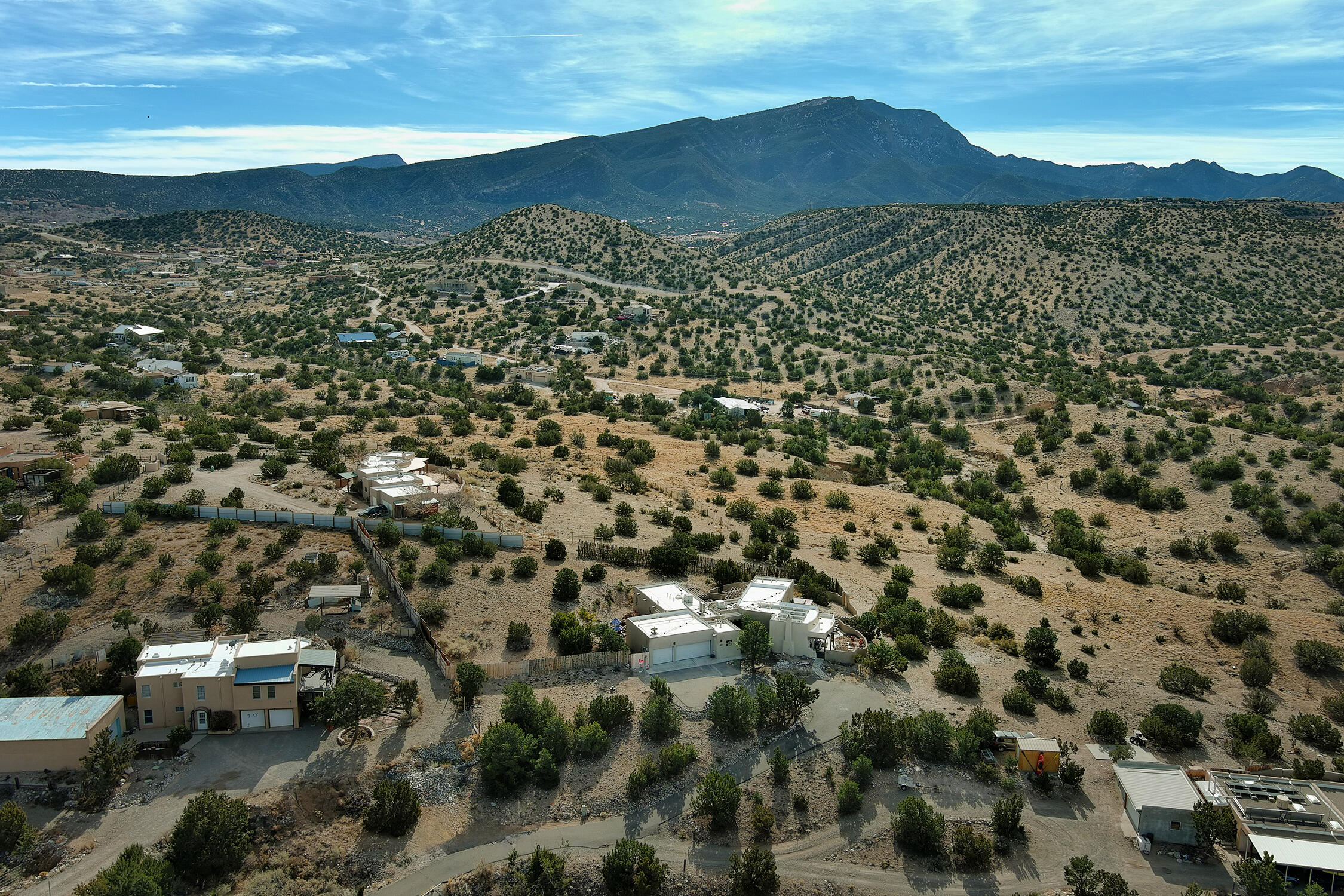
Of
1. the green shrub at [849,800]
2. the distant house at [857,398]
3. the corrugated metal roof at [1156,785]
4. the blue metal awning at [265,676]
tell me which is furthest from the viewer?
the distant house at [857,398]

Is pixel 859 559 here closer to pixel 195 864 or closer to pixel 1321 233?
pixel 195 864

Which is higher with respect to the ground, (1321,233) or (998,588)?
(1321,233)

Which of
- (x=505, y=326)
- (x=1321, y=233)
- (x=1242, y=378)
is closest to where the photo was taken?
(x=1242, y=378)

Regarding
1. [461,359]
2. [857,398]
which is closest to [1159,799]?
[857,398]

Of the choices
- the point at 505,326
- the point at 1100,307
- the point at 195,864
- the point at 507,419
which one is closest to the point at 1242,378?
the point at 1100,307

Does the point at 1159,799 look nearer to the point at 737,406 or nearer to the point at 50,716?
the point at 50,716

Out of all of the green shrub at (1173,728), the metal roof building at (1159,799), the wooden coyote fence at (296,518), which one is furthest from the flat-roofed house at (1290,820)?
the wooden coyote fence at (296,518)

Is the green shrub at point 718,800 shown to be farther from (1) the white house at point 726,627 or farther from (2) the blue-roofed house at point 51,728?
(2) the blue-roofed house at point 51,728

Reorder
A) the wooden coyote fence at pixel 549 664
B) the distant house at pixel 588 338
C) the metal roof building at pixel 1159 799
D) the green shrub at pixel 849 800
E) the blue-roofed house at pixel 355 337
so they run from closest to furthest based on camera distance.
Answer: the metal roof building at pixel 1159 799
the green shrub at pixel 849 800
the wooden coyote fence at pixel 549 664
the blue-roofed house at pixel 355 337
the distant house at pixel 588 338
